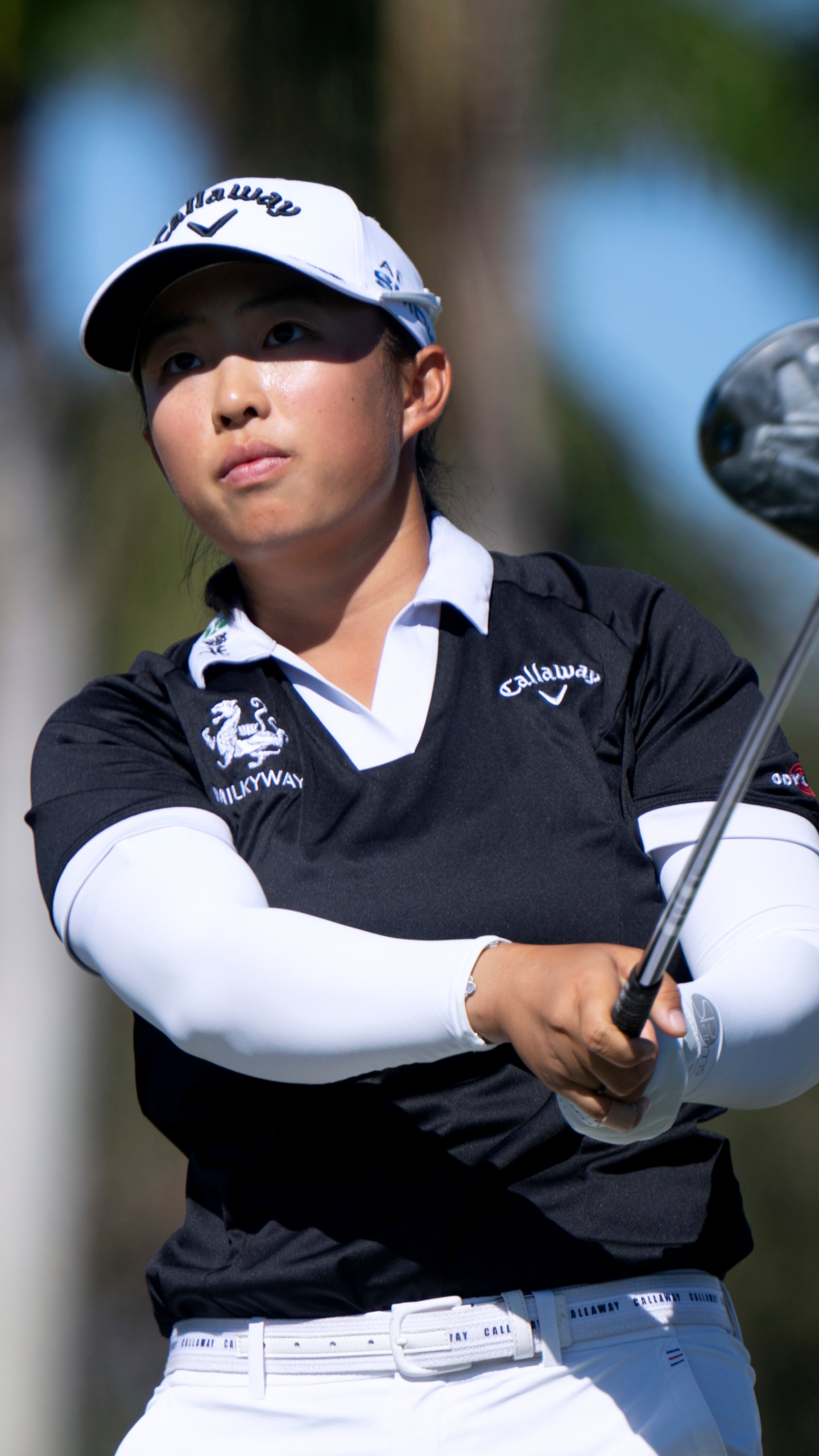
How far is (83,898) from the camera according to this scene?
1.61 m

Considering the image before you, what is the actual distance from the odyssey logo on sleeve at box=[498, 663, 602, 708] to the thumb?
494mm

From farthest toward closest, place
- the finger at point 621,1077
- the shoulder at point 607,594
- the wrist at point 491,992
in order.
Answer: the shoulder at point 607,594 < the wrist at point 491,992 < the finger at point 621,1077

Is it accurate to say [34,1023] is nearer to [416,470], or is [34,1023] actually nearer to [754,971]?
[416,470]

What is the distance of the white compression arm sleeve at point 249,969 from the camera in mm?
1404

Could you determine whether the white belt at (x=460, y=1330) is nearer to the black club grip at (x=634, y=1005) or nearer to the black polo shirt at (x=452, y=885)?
the black polo shirt at (x=452, y=885)

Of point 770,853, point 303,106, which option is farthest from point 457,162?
point 770,853

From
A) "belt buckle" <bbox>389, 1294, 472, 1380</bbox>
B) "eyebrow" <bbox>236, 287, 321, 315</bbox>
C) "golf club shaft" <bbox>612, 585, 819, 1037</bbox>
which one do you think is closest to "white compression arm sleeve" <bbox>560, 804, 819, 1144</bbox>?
"golf club shaft" <bbox>612, 585, 819, 1037</bbox>

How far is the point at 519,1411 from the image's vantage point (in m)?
1.47

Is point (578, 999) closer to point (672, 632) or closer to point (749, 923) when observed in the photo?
point (749, 923)

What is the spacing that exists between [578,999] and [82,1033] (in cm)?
491

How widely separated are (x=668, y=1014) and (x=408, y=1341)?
1.52 ft

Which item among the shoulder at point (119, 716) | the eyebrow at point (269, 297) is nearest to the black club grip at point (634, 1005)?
the shoulder at point (119, 716)

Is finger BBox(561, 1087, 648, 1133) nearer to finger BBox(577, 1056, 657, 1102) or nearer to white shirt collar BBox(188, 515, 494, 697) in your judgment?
finger BBox(577, 1056, 657, 1102)

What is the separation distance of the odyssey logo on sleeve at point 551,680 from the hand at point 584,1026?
42 cm
